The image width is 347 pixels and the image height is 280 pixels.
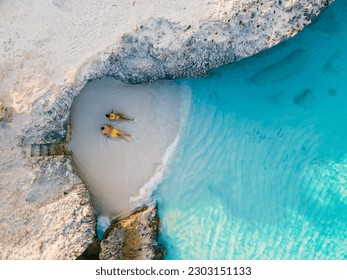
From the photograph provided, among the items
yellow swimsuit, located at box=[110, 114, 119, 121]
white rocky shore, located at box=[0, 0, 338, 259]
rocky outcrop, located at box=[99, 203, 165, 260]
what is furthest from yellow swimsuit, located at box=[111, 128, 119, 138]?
rocky outcrop, located at box=[99, 203, 165, 260]

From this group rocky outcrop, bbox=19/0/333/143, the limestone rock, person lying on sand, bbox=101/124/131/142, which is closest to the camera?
rocky outcrop, bbox=19/0/333/143

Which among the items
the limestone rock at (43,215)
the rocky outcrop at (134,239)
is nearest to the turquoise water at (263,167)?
the rocky outcrop at (134,239)

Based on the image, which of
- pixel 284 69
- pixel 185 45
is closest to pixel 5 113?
pixel 185 45

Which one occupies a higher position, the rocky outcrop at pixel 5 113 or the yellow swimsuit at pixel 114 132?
the rocky outcrop at pixel 5 113

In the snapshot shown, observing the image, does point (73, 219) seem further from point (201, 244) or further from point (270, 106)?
point (270, 106)

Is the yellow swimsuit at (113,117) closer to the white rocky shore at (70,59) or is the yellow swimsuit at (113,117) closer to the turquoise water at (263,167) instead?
the white rocky shore at (70,59)

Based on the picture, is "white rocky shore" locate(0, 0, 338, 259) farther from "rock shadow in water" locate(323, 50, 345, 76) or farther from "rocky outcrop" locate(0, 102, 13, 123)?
"rock shadow in water" locate(323, 50, 345, 76)

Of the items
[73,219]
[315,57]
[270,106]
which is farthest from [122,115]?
[315,57]
